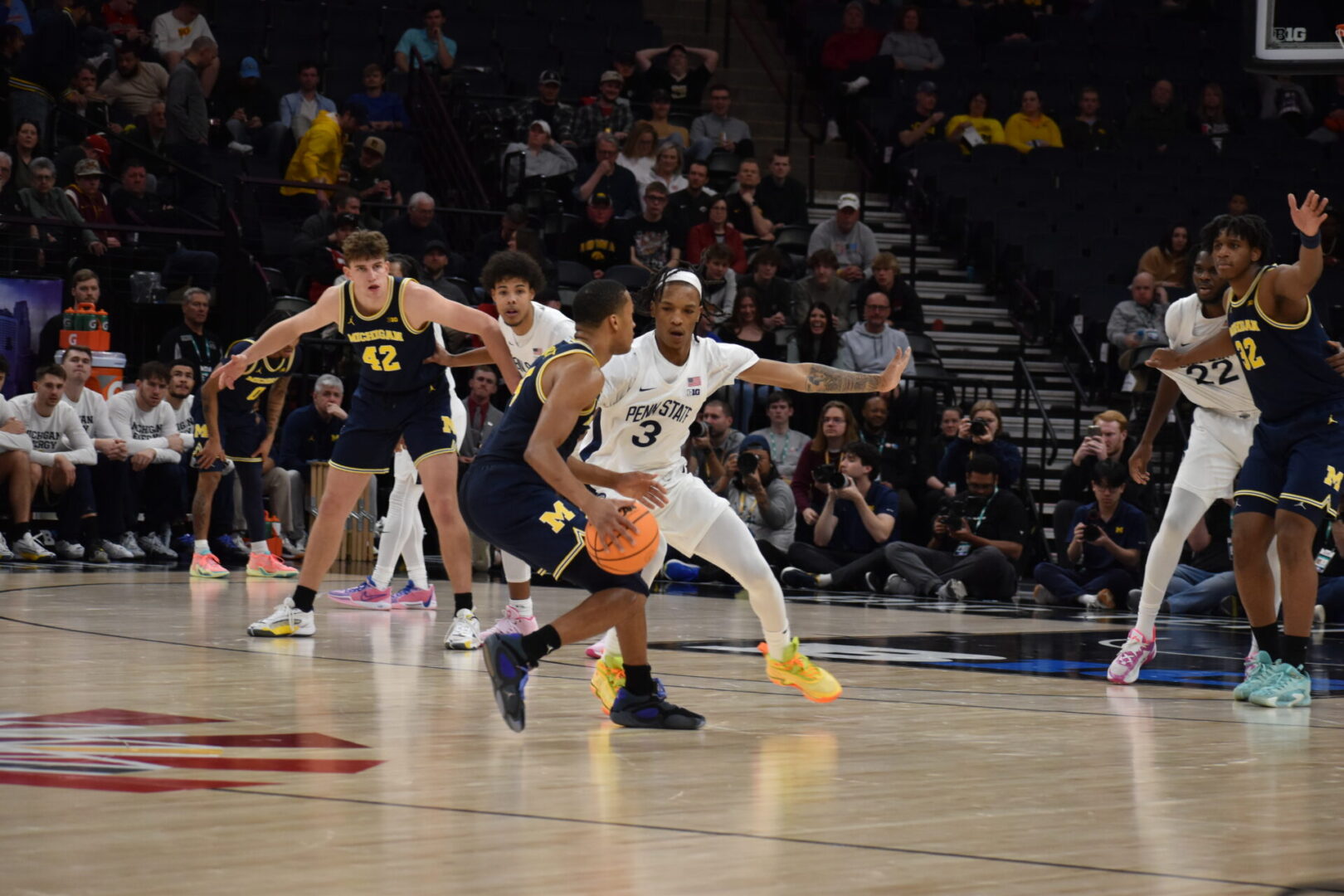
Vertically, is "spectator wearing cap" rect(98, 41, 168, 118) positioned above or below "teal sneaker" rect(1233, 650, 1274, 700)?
above

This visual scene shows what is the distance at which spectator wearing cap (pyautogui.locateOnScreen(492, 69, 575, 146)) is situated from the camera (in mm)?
16797

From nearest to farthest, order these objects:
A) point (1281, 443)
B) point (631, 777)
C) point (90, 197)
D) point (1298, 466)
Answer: point (631, 777)
point (1298, 466)
point (1281, 443)
point (90, 197)

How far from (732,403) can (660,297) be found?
8.74 meters

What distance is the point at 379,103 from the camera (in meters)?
17.0

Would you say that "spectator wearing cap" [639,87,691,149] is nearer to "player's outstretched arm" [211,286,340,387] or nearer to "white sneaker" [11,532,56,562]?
"white sneaker" [11,532,56,562]

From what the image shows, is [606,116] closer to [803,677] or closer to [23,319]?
[23,319]

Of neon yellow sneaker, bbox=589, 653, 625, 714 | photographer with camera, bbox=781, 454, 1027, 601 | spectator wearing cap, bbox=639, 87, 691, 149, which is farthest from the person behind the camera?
spectator wearing cap, bbox=639, 87, 691, 149

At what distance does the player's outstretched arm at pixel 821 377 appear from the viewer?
6.09 meters

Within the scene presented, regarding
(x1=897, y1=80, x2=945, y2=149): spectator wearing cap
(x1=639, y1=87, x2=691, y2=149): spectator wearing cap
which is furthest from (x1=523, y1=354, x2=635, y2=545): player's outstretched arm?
(x1=897, y1=80, x2=945, y2=149): spectator wearing cap

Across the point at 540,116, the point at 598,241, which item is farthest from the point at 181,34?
the point at 598,241

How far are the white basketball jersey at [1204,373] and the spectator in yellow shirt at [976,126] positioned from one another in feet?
36.0

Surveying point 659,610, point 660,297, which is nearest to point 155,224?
point 659,610

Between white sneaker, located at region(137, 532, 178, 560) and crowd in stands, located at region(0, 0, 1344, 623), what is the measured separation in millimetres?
27

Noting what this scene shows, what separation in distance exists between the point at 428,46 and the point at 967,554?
27.9ft
